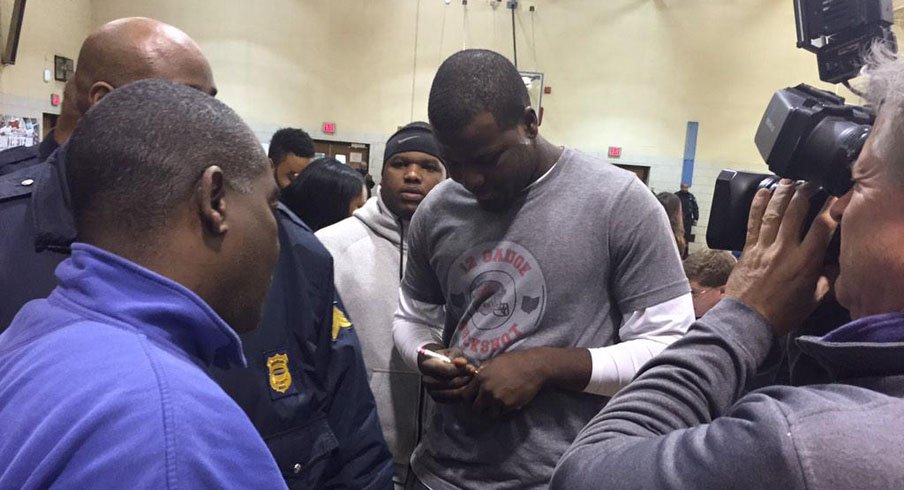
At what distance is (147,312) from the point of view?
66 cm

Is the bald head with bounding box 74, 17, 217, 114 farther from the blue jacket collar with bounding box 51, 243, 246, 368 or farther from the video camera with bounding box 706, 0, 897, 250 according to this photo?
the video camera with bounding box 706, 0, 897, 250

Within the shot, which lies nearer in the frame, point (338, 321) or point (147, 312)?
Answer: point (147, 312)

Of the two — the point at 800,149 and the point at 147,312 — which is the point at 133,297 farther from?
the point at 800,149

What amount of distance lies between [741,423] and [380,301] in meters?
1.26

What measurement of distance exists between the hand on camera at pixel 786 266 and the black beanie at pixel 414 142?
1.18m

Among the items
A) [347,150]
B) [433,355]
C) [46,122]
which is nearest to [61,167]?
[433,355]

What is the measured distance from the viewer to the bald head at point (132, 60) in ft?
4.18

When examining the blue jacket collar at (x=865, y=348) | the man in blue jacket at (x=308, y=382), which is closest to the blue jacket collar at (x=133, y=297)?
the man in blue jacket at (x=308, y=382)

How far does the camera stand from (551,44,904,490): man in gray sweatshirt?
580 mm

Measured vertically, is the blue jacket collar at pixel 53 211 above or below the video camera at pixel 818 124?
below

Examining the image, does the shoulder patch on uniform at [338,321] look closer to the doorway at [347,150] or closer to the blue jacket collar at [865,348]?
the blue jacket collar at [865,348]

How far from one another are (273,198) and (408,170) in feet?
3.51

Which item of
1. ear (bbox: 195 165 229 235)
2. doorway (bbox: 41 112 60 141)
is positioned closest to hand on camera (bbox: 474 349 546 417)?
ear (bbox: 195 165 229 235)

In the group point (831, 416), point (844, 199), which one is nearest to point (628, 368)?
Result: point (844, 199)
